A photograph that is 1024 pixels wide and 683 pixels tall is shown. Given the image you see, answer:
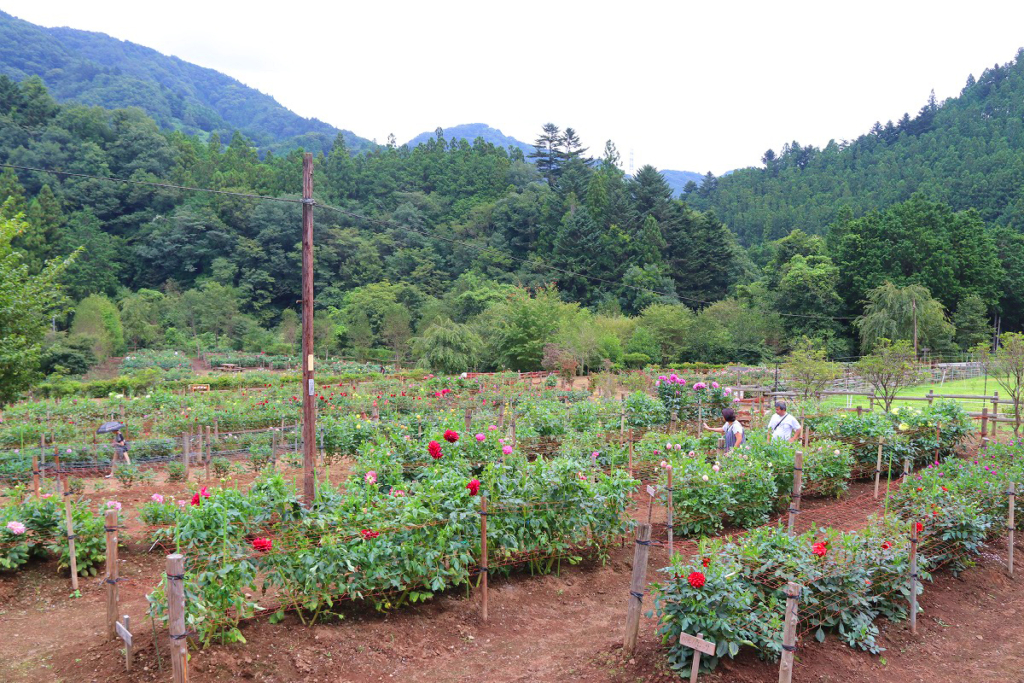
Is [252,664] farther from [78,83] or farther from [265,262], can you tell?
[78,83]

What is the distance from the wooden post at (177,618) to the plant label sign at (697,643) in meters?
3.22

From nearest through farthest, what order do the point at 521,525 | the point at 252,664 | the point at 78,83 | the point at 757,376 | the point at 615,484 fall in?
1. the point at 252,664
2. the point at 521,525
3. the point at 615,484
4. the point at 757,376
5. the point at 78,83

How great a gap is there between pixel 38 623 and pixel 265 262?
189ft

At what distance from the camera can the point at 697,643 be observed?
171 inches

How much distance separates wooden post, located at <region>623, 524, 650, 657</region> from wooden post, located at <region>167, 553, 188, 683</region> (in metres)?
3.03

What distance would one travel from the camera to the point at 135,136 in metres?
72.1

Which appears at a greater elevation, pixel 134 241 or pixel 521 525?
pixel 134 241

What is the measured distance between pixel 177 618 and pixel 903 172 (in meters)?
81.9

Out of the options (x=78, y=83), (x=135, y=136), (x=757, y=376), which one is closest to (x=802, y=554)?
(x=757, y=376)

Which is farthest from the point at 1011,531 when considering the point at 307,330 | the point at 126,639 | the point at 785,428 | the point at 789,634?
the point at 126,639

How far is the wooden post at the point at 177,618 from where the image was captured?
14.0 ft

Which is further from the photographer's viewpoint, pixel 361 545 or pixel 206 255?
pixel 206 255

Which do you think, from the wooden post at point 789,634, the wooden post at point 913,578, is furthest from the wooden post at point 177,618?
the wooden post at point 913,578

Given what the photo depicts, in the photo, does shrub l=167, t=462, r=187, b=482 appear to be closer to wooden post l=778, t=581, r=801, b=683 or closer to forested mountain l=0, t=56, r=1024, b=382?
wooden post l=778, t=581, r=801, b=683
